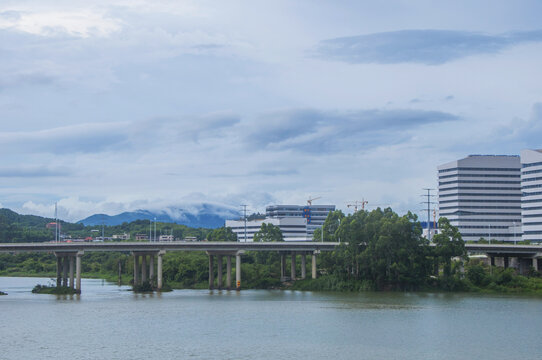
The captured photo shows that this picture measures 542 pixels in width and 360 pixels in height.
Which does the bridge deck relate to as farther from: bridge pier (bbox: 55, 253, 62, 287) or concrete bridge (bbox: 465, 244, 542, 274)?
concrete bridge (bbox: 465, 244, 542, 274)

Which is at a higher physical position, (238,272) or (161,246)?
(161,246)

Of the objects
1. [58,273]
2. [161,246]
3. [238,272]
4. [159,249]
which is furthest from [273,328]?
[58,273]

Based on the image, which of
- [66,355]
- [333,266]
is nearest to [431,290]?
[333,266]

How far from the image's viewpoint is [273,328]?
3462 inches

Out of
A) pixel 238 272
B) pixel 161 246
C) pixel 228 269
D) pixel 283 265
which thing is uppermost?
pixel 161 246

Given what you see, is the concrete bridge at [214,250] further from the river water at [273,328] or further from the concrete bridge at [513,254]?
the river water at [273,328]

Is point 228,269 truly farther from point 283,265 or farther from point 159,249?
point 283,265

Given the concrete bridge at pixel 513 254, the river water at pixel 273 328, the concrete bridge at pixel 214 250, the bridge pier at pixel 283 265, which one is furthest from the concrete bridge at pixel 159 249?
the concrete bridge at pixel 513 254

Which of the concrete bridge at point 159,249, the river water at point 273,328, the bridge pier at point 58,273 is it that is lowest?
the river water at point 273,328

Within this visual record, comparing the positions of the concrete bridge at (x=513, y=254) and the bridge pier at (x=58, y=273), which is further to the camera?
the concrete bridge at (x=513, y=254)

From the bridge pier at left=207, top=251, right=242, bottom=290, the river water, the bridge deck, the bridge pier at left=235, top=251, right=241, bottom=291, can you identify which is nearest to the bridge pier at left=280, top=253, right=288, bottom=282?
the bridge deck

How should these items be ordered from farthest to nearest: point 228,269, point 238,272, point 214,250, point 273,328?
point 228,269, point 238,272, point 214,250, point 273,328

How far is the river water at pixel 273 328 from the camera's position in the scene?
7044 cm

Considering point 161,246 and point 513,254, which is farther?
point 513,254
